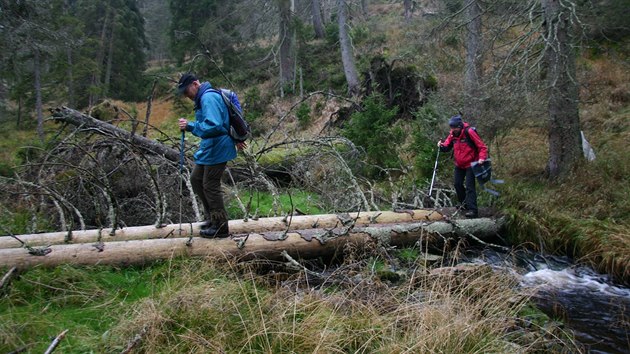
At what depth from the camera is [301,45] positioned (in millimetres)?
24172

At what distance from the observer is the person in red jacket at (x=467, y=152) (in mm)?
7512

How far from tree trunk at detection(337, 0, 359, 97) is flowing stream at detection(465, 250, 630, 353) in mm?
12654

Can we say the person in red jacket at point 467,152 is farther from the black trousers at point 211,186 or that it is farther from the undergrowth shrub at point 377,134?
the black trousers at point 211,186

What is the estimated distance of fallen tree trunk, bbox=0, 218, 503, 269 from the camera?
4.68 meters

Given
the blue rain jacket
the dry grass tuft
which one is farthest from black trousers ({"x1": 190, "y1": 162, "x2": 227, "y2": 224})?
the dry grass tuft

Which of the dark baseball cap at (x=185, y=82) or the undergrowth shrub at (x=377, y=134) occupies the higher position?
the dark baseball cap at (x=185, y=82)

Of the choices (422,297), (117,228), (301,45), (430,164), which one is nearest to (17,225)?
(117,228)

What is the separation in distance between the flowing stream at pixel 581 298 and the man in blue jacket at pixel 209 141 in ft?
11.8

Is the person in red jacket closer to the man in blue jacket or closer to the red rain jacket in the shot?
the red rain jacket

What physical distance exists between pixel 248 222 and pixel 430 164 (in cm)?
469

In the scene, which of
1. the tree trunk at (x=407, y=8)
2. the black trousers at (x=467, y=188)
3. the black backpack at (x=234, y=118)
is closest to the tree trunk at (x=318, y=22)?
the tree trunk at (x=407, y=8)

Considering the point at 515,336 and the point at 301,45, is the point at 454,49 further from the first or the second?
the point at 515,336

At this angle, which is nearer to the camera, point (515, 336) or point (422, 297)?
point (515, 336)

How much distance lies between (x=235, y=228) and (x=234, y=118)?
5.67 feet
